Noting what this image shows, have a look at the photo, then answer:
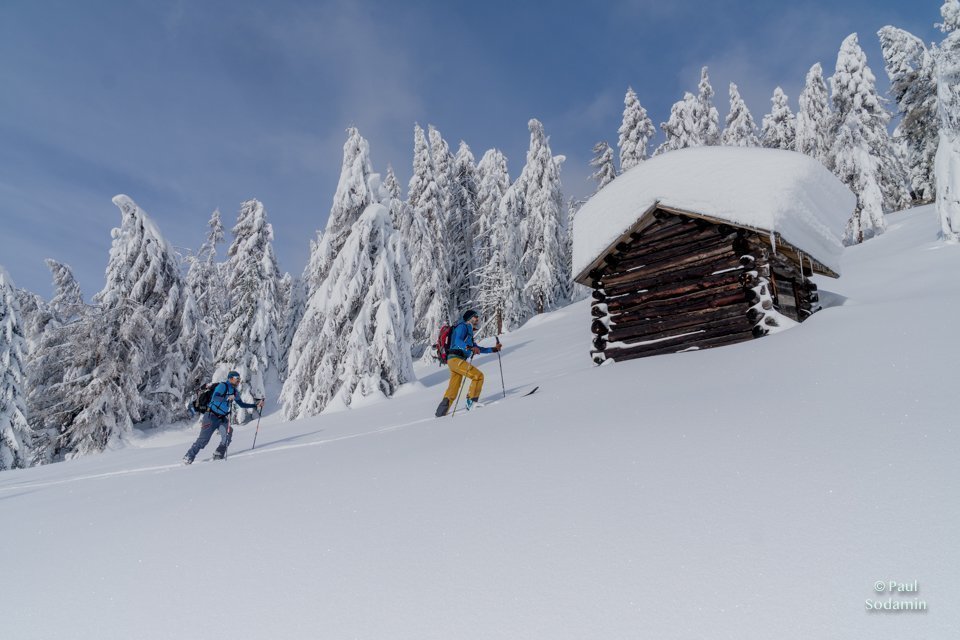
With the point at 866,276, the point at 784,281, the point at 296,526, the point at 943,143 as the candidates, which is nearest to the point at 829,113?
the point at 943,143

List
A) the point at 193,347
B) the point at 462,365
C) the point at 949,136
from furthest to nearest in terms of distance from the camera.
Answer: the point at 193,347 < the point at 949,136 < the point at 462,365

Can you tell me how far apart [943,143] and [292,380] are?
2444cm

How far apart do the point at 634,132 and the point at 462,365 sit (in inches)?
1237

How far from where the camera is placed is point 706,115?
123ft

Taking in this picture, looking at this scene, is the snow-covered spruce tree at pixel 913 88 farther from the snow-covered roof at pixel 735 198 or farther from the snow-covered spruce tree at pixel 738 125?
the snow-covered roof at pixel 735 198

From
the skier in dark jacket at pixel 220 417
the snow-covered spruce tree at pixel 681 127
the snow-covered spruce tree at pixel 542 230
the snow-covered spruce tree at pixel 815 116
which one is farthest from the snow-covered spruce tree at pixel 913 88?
the skier in dark jacket at pixel 220 417

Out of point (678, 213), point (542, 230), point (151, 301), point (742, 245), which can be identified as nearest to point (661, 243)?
point (678, 213)

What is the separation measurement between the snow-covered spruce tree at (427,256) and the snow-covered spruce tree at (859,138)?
2369 centimetres

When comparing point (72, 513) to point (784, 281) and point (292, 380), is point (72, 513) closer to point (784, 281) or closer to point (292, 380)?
point (784, 281)

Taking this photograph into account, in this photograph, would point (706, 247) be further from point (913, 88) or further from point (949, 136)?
point (913, 88)

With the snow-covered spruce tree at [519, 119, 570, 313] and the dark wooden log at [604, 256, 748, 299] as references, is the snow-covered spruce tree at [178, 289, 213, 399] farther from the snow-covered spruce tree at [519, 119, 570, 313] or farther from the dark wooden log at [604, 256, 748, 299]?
the dark wooden log at [604, 256, 748, 299]

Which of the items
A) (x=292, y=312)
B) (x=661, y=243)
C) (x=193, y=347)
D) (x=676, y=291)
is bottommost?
(x=676, y=291)

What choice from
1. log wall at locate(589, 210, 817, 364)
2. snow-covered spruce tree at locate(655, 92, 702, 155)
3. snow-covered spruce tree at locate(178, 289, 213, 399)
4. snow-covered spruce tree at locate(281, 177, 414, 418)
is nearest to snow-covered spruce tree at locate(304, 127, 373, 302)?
snow-covered spruce tree at locate(281, 177, 414, 418)

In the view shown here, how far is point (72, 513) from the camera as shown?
18.5 feet
